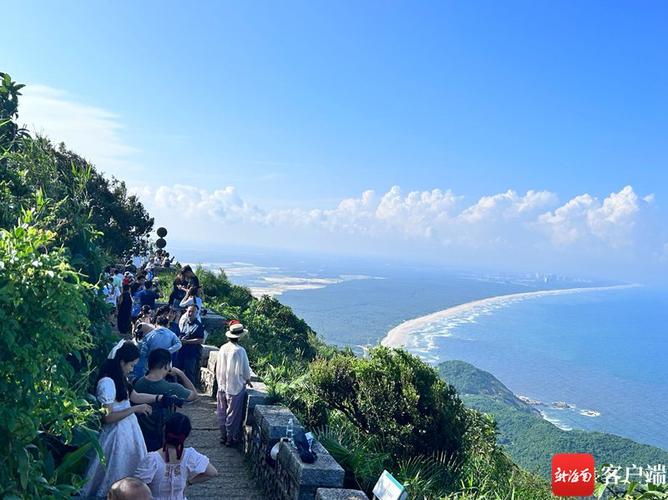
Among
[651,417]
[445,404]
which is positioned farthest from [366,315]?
[445,404]

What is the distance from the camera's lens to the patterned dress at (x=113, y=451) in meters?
4.32

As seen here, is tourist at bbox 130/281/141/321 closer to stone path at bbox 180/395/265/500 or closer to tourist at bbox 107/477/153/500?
stone path at bbox 180/395/265/500

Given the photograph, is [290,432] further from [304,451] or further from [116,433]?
[116,433]

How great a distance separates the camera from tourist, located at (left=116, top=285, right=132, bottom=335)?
12.1 meters

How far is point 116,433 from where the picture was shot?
4.40 meters

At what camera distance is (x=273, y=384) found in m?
8.34

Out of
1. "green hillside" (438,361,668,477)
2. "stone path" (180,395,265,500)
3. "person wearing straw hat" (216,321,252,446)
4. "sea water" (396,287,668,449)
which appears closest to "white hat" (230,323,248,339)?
"person wearing straw hat" (216,321,252,446)

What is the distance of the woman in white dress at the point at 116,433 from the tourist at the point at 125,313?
8057 millimetres

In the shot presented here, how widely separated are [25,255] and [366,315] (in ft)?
532

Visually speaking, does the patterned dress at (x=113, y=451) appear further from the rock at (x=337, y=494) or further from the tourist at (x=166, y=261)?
the tourist at (x=166, y=261)

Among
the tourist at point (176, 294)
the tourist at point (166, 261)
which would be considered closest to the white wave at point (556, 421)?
the tourist at point (166, 261)

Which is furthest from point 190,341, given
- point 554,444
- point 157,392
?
point 554,444

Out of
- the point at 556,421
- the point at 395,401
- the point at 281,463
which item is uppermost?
the point at 281,463

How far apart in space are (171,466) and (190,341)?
4.92m
